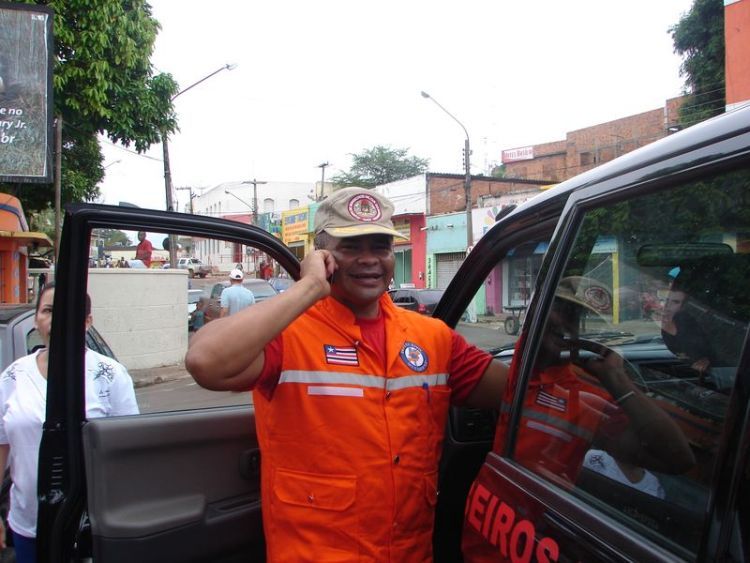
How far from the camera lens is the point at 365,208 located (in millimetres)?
1862

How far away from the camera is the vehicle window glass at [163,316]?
235cm

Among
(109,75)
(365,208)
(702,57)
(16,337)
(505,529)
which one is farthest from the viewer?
(702,57)

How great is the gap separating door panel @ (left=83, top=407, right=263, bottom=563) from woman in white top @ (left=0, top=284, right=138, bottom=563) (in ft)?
1.50

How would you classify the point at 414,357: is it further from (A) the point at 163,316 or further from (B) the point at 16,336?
(B) the point at 16,336

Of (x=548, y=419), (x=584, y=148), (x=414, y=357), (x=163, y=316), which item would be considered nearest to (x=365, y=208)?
(x=414, y=357)

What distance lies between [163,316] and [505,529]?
2613 millimetres

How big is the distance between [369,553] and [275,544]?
277 millimetres

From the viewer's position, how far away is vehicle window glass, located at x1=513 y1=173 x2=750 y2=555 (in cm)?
109

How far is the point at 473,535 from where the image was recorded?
5.04 feet

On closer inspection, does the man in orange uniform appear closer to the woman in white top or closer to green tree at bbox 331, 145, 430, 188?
the woman in white top

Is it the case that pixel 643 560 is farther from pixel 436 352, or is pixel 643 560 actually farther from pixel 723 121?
pixel 436 352

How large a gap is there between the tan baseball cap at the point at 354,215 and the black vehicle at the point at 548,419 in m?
0.39

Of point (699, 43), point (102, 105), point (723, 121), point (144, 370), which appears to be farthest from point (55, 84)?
point (699, 43)

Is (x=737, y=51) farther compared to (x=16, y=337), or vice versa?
(x=737, y=51)
